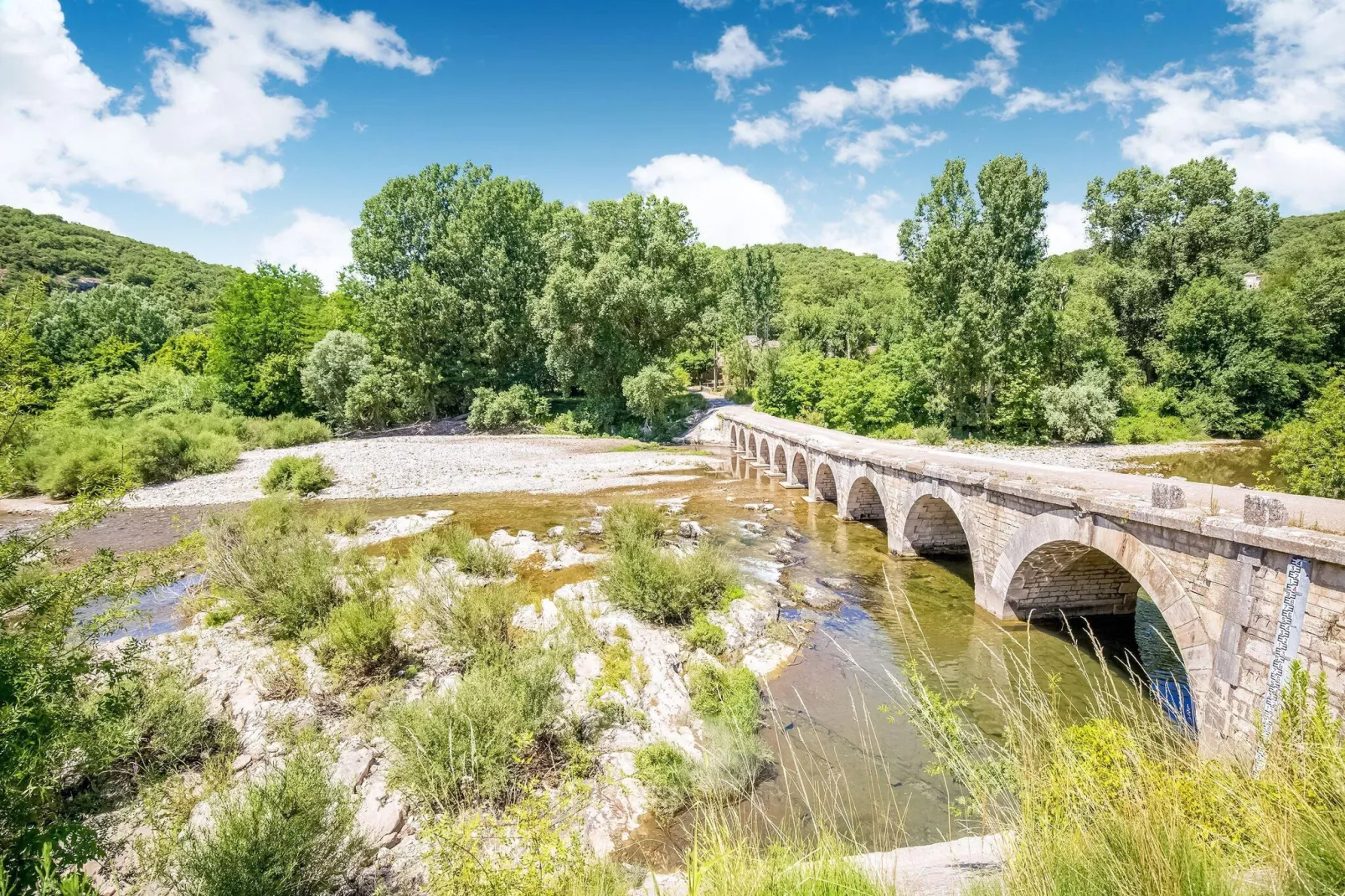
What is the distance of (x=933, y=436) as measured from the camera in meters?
31.6

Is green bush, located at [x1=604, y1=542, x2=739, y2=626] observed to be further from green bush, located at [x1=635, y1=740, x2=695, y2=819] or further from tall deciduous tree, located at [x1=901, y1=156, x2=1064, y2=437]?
tall deciduous tree, located at [x1=901, y1=156, x2=1064, y2=437]

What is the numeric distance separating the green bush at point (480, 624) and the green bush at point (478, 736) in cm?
123

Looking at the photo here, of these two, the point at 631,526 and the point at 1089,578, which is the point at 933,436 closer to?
the point at 1089,578

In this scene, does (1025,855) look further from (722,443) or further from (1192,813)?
(722,443)

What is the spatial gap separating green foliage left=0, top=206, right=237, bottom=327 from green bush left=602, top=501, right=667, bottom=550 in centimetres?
5759

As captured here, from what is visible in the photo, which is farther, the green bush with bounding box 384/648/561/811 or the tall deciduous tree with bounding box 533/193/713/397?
the tall deciduous tree with bounding box 533/193/713/397

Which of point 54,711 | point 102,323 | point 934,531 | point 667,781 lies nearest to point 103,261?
point 102,323

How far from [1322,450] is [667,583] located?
15481 mm

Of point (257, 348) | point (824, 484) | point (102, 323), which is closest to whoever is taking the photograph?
point (824, 484)

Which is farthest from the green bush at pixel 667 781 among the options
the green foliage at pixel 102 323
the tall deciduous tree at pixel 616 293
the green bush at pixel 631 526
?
the green foliage at pixel 102 323

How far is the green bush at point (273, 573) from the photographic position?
33.8 feet

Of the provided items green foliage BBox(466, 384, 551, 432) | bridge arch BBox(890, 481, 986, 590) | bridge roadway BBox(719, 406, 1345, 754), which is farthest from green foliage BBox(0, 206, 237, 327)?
bridge roadway BBox(719, 406, 1345, 754)

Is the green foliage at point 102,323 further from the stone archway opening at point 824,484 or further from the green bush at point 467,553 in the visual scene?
the stone archway opening at point 824,484

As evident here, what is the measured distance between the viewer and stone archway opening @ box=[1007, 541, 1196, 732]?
35.8 ft
